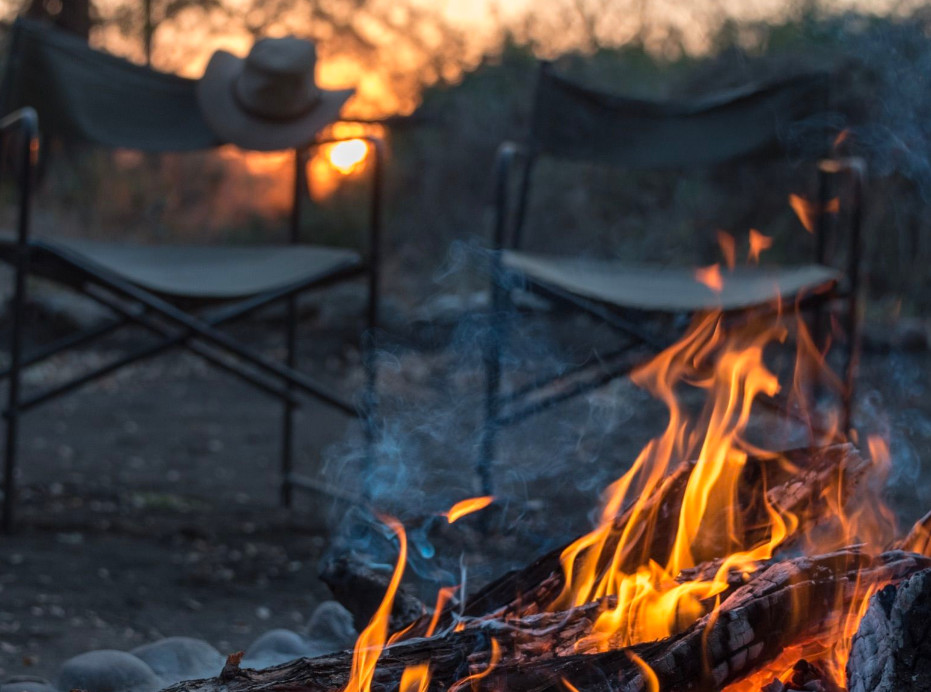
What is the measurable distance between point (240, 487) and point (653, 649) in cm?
205

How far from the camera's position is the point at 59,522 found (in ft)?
7.82

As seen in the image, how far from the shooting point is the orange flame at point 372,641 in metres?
1.04

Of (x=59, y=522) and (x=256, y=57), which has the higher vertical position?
(x=256, y=57)

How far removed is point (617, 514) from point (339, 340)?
3727mm

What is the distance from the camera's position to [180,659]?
1.49 meters

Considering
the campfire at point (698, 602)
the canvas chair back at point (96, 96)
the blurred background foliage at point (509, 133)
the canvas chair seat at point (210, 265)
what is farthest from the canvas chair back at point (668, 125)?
the blurred background foliage at point (509, 133)

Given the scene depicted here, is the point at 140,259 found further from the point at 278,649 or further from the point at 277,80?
the point at 278,649

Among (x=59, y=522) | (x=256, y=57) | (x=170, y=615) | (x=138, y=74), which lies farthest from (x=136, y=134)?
(x=170, y=615)

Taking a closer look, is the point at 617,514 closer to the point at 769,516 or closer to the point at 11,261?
the point at 769,516

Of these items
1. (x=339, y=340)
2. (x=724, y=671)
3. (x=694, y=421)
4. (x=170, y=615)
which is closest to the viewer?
(x=724, y=671)

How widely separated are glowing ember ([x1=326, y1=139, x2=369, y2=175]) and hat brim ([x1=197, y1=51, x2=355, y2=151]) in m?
0.18

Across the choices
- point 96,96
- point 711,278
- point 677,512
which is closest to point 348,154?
point 96,96

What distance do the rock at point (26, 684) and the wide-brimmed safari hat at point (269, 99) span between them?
163cm

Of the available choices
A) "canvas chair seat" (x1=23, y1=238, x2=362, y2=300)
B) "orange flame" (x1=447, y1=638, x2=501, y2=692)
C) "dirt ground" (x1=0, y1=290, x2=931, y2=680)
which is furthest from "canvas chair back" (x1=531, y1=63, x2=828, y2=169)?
"orange flame" (x1=447, y1=638, x2=501, y2=692)
